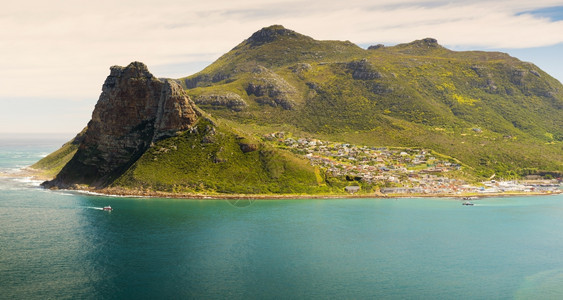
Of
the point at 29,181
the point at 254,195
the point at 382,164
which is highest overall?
the point at 382,164

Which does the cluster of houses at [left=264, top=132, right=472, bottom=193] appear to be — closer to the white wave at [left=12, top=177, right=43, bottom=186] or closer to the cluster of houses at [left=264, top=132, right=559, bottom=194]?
the cluster of houses at [left=264, top=132, right=559, bottom=194]

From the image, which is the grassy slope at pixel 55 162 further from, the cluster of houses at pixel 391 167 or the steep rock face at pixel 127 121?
the cluster of houses at pixel 391 167

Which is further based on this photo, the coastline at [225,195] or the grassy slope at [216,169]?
the grassy slope at [216,169]

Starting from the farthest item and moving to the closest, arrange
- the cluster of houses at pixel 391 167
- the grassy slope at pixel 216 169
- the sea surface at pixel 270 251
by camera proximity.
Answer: the cluster of houses at pixel 391 167, the grassy slope at pixel 216 169, the sea surface at pixel 270 251

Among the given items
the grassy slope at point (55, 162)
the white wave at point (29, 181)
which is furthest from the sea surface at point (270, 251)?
the grassy slope at point (55, 162)

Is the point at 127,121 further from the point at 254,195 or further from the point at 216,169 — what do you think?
the point at 254,195

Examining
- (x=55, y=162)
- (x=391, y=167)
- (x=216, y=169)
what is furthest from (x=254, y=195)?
(x=55, y=162)
